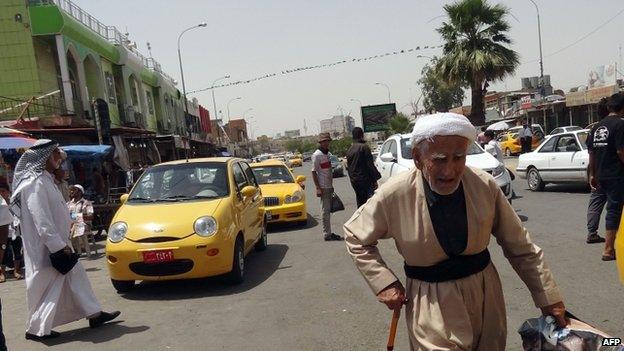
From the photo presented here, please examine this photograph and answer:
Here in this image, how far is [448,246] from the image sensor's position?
2504mm

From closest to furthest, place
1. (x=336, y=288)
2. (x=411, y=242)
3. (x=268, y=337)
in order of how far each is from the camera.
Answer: (x=411, y=242) < (x=268, y=337) < (x=336, y=288)

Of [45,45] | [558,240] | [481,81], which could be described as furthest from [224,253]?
[481,81]

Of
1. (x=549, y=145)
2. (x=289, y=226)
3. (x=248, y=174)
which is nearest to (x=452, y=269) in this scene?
(x=248, y=174)

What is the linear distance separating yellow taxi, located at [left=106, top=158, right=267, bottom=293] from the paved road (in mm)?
330

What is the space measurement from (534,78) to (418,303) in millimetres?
64275

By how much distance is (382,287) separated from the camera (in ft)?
Result: 8.55

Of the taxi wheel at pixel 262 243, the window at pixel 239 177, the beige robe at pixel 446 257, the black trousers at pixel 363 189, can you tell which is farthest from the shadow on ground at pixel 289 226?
the beige robe at pixel 446 257

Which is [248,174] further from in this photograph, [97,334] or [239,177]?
[97,334]

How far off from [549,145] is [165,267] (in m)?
10.3

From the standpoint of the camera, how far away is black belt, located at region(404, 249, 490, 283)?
2.53 m

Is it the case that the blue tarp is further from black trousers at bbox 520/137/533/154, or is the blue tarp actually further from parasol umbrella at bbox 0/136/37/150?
black trousers at bbox 520/137/533/154

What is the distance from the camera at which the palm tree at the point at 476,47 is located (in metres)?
26.5

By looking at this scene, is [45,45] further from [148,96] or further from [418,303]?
[418,303]

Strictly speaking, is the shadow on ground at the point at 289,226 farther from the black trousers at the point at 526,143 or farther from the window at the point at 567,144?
the black trousers at the point at 526,143
